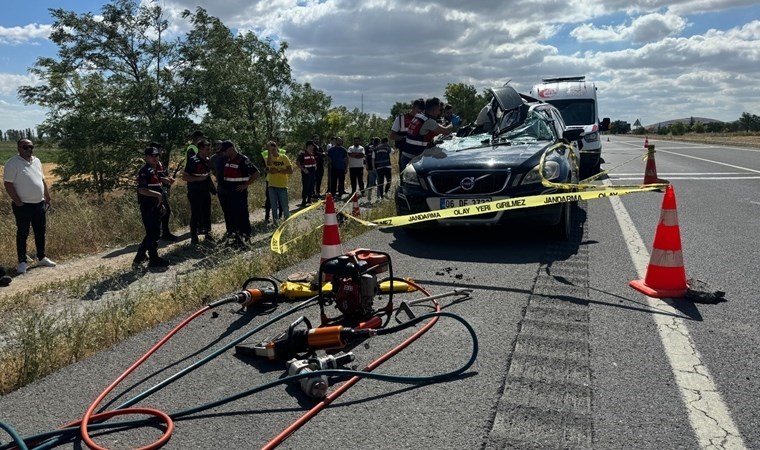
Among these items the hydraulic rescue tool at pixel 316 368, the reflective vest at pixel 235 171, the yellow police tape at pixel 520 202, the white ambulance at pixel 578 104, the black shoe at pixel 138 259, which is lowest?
the black shoe at pixel 138 259

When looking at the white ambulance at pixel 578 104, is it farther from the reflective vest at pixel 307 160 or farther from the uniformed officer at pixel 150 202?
the uniformed officer at pixel 150 202

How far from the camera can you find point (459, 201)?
21.9 ft

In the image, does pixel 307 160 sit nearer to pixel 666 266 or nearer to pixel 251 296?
pixel 251 296

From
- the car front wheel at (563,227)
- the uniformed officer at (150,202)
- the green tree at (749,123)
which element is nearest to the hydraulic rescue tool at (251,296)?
the car front wheel at (563,227)

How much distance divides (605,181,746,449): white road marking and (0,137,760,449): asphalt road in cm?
1

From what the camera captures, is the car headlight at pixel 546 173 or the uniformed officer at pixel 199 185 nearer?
the car headlight at pixel 546 173

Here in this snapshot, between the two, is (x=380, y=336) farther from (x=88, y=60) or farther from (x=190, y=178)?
(x=88, y=60)

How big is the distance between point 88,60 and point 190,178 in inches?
404

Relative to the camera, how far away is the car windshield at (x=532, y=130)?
7812 mm

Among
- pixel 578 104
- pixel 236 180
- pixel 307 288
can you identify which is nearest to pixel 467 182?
pixel 307 288

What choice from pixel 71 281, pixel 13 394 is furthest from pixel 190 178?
pixel 13 394

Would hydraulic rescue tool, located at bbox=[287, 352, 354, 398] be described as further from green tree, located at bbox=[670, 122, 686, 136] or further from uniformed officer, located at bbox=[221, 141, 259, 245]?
green tree, located at bbox=[670, 122, 686, 136]

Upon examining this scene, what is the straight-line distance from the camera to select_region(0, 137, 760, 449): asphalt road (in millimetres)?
2646

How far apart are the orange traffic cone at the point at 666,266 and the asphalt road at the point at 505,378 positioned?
18cm
